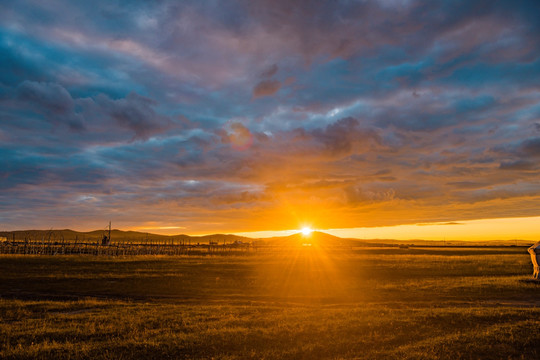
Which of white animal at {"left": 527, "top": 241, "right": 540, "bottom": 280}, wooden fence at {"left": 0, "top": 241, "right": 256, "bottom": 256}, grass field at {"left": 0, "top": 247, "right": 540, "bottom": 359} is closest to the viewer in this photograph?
grass field at {"left": 0, "top": 247, "right": 540, "bottom": 359}

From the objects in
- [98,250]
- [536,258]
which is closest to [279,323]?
[536,258]

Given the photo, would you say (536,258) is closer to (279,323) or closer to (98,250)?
(279,323)

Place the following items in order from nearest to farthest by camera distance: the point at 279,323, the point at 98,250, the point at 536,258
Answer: the point at 279,323 → the point at 536,258 → the point at 98,250

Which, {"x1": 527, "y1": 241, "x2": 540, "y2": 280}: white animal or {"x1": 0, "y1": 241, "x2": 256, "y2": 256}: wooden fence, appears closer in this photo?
{"x1": 527, "y1": 241, "x2": 540, "y2": 280}: white animal

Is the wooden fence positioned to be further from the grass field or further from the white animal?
the white animal

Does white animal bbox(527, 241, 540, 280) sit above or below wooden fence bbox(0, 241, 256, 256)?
above

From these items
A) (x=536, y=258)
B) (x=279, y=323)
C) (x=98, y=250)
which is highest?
(x=536, y=258)

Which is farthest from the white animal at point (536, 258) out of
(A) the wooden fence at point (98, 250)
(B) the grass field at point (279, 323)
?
(A) the wooden fence at point (98, 250)

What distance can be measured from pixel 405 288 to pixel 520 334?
1637cm

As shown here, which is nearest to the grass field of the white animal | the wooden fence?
the white animal

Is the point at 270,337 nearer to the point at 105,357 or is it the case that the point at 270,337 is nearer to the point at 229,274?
the point at 105,357

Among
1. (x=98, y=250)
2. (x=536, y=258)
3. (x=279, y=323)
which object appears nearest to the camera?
(x=279, y=323)

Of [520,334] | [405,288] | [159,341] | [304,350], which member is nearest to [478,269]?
[405,288]

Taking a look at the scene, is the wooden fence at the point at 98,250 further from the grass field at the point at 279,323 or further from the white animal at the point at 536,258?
the white animal at the point at 536,258
